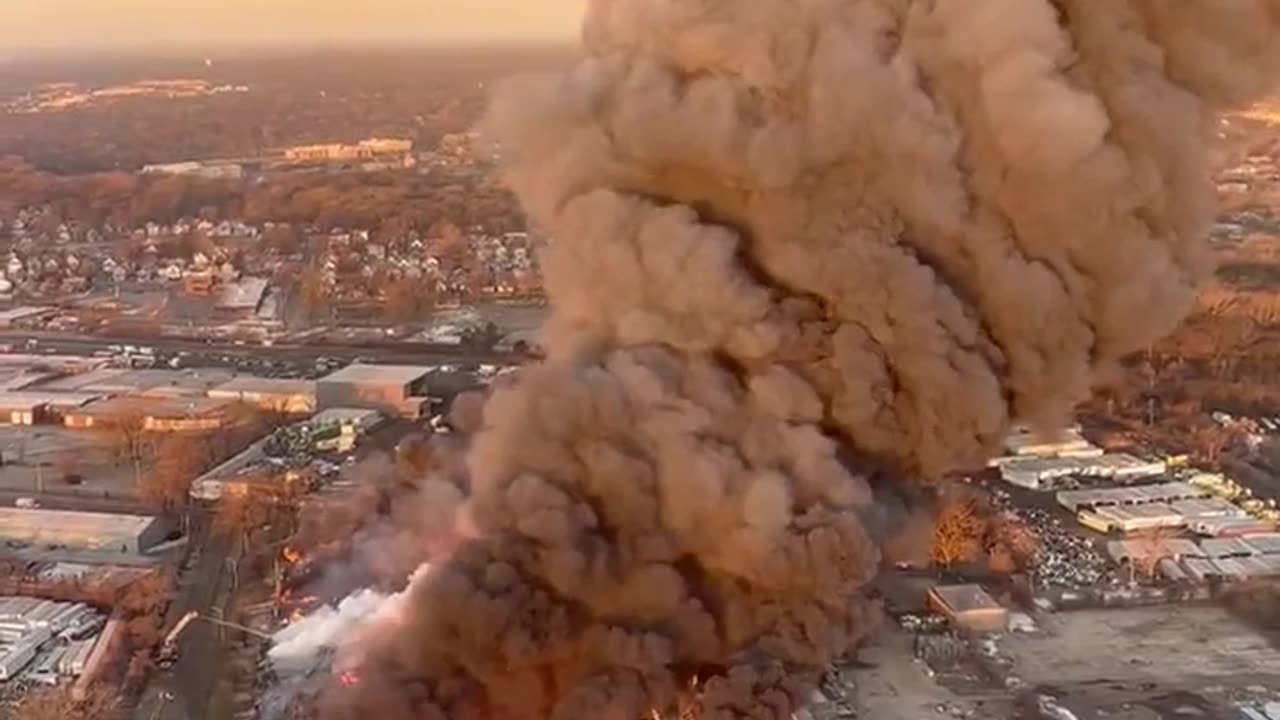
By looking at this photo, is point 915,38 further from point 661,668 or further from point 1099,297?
point 661,668

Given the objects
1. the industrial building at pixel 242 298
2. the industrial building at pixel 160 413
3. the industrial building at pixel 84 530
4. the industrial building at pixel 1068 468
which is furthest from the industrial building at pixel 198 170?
the industrial building at pixel 1068 468

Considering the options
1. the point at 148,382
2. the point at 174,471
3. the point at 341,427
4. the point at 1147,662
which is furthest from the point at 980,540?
the point at 148,382

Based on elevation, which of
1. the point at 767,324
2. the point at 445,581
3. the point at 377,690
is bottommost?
the point at 377,690

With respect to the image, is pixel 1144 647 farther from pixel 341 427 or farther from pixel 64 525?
pixel 64 525

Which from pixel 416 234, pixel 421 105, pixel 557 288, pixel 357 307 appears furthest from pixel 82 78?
pixel 557 288

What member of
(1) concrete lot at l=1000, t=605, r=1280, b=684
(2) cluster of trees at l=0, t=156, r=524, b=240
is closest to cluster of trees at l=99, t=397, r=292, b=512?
(1) concrete lot at l=1000, t=605, r=1280, b=684
